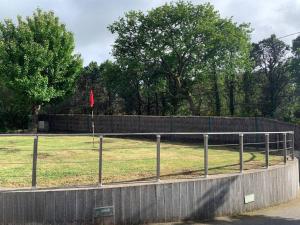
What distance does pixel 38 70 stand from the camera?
36.3 meters

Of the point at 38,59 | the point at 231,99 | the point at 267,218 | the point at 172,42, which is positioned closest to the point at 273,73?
the point at 231,99

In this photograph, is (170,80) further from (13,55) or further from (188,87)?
(13,55)

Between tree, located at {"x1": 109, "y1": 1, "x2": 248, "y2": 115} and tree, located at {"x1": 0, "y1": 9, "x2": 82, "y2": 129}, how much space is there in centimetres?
759

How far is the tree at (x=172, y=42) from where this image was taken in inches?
1720

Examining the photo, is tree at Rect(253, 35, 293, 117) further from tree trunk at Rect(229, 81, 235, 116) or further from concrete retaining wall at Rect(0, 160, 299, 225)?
concrete retaining wall at Rect(0, 160, 299, 225)

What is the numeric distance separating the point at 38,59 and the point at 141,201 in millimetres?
28615

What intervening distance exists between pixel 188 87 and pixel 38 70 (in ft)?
56.0

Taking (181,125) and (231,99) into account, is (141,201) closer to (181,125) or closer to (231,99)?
(181,125)

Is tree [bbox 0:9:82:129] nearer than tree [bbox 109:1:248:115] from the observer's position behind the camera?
Yes

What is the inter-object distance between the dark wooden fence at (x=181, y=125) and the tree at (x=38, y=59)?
3.15 metres

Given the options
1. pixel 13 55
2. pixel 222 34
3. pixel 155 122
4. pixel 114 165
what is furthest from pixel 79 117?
pixel 114 165

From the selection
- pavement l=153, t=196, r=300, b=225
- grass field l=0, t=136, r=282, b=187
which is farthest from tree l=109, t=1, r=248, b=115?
pavement l=153, t=196, r=300, b=225

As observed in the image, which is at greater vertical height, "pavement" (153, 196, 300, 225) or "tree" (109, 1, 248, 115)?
Answer: "tree" (109, 1, 248, 115)

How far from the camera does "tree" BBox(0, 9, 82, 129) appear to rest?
36031 mm
